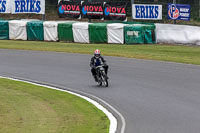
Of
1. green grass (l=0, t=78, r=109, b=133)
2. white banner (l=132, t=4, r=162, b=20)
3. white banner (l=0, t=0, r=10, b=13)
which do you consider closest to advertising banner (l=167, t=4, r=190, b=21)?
white banner (l=132, t=4, r=162, b=20)

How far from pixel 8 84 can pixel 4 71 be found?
12.7 ft

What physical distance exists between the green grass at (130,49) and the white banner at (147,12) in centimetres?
353

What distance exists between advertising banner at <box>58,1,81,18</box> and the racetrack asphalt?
10.8m

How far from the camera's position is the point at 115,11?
38.5 metres

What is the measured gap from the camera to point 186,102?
1441cm

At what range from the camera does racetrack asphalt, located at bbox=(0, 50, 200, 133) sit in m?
12.1

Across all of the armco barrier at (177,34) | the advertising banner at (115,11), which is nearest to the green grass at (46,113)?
the armco barrier at (177,34)

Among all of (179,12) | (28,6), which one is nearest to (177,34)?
(179,12)

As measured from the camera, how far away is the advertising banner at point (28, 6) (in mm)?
42656

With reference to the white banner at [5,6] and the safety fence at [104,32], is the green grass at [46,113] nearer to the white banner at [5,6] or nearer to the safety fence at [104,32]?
the safety fence at [104,32]

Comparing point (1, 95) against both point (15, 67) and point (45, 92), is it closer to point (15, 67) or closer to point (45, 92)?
point (45, 92)

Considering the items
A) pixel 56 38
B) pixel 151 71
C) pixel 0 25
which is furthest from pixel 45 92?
pixel 0 25

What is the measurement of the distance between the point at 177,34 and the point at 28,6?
47.8 ft

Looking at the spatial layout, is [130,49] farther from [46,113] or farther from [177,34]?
[46,113]
